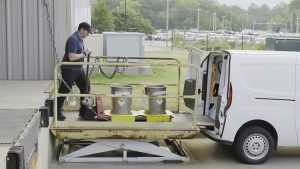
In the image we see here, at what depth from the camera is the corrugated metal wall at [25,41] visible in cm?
1284

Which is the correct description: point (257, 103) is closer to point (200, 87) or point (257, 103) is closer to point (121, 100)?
point (200, 87)

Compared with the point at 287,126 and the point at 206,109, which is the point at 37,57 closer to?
the point at 206,109

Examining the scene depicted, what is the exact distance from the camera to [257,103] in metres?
8.45

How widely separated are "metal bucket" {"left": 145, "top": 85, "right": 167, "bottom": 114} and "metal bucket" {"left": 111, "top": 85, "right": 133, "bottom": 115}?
330 millimetres

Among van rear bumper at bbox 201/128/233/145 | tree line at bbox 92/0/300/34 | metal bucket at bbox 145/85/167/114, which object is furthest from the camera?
tree line at bbox 92/0/300/34

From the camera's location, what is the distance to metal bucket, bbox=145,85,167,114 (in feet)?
28.4

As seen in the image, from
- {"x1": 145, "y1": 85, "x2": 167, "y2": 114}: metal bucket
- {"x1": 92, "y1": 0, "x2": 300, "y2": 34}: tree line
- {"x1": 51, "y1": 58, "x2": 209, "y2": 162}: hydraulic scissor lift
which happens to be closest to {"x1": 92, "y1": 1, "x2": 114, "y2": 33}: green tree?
{"x1": 92, "y1": 0, "x2": 300, "y2": 34}: tree line

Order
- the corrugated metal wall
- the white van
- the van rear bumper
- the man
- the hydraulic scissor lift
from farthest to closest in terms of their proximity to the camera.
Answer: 1. the corrugated metal wall
2. the man
3. the van rear bumper
4. the white van
5. the hydraulic scissor lift

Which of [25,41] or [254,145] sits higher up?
[25,41]

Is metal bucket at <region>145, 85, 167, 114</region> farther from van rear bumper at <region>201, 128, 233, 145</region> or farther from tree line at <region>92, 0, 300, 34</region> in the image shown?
tree line at <region>92, 0, 300, 34</region>

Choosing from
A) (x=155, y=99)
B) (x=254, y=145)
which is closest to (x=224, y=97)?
(x=254, y=145)

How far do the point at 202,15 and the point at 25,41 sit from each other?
82746 millimetres

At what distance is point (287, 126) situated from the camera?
857 centimetres

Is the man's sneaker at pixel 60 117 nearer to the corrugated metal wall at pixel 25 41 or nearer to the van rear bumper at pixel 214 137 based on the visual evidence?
the van rear bumper at pixel 214 137
